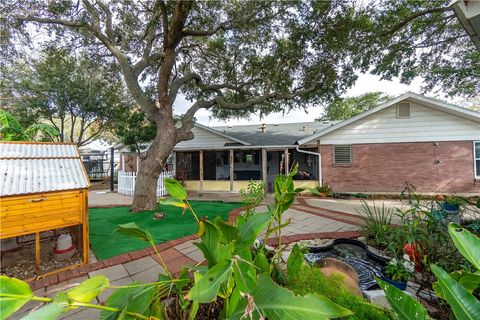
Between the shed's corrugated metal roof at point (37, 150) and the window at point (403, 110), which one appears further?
the window at point (403, 110)

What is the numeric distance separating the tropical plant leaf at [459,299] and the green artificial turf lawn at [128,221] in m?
3.23

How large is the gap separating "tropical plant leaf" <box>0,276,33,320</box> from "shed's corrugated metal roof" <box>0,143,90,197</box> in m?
2.70

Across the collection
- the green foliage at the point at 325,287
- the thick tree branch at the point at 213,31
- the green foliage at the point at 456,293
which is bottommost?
the green foliage at the point at 325,287

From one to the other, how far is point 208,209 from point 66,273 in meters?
4.47

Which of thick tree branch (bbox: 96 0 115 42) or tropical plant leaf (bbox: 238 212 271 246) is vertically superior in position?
thick tree branch (bbox: 96 0 115 42)

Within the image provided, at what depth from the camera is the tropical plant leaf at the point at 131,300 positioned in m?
1.09

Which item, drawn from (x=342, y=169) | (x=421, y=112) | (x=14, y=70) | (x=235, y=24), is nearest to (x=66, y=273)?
(x=235, y=24)

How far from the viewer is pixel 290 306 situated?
84 cm

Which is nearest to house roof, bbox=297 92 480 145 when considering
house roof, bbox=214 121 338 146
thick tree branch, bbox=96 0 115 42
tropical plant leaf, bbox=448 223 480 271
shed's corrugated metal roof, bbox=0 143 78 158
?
house roof, bbox=214 121 338 146

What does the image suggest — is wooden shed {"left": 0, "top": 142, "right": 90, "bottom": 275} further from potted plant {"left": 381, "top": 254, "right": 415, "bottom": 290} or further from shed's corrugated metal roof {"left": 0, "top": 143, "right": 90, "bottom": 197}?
potted plant {"left": 381, "top": 254, "right": 415, "bottom": 290}

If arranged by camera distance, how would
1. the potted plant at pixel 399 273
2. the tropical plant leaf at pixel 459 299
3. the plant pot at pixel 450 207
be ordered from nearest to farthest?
the tropical plant leaf at pixel 459 299 → the potted plant at pixel 399 273 → the plant pot at pixel 450 207

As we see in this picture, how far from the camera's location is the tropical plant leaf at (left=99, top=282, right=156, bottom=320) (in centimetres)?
109

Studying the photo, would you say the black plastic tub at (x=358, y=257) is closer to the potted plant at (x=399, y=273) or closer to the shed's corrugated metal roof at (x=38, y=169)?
the potted plant at (x=399, y=273)

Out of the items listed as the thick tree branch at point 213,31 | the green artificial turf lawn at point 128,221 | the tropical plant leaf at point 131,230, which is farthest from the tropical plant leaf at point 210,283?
the thick tree branch at point 213,31
